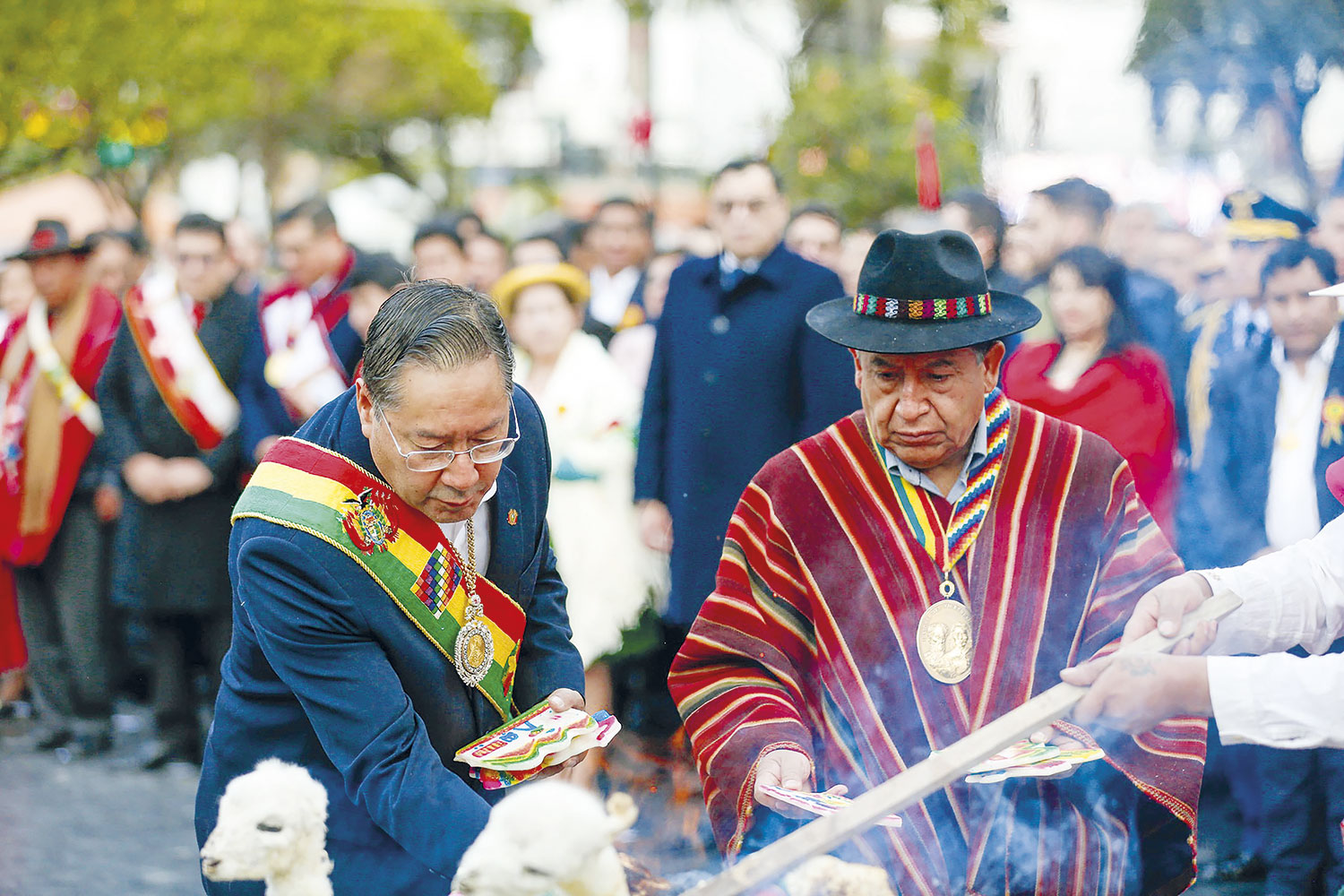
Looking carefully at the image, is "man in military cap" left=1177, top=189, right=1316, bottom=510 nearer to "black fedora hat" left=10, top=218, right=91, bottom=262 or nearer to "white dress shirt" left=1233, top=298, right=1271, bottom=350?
"white dress shirt" left=1233, top=298, right=1271, bottom=350

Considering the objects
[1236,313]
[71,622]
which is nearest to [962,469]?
[1236,313]

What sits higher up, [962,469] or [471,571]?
[962,469]

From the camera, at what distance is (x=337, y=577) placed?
8.13ft

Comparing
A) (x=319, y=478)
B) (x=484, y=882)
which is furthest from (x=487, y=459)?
(x=484, y=882)

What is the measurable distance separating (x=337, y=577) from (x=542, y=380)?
3.54 m

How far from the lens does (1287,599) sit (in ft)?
9.79

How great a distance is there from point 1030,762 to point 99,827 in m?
4.71

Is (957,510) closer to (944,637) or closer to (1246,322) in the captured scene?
(944,637)

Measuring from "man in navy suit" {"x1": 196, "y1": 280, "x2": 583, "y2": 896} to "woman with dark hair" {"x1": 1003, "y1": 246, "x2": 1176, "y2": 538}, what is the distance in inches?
125

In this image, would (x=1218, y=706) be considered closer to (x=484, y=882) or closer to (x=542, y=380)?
(x=484, y=882)

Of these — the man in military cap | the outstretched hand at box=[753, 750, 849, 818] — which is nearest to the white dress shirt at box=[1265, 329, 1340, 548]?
the man in military cap

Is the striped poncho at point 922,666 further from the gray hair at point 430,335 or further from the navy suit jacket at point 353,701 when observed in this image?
the gray hair at point 430,335

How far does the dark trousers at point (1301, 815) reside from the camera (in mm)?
4598

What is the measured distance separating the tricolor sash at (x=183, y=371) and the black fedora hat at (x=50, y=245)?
2.49 ft
